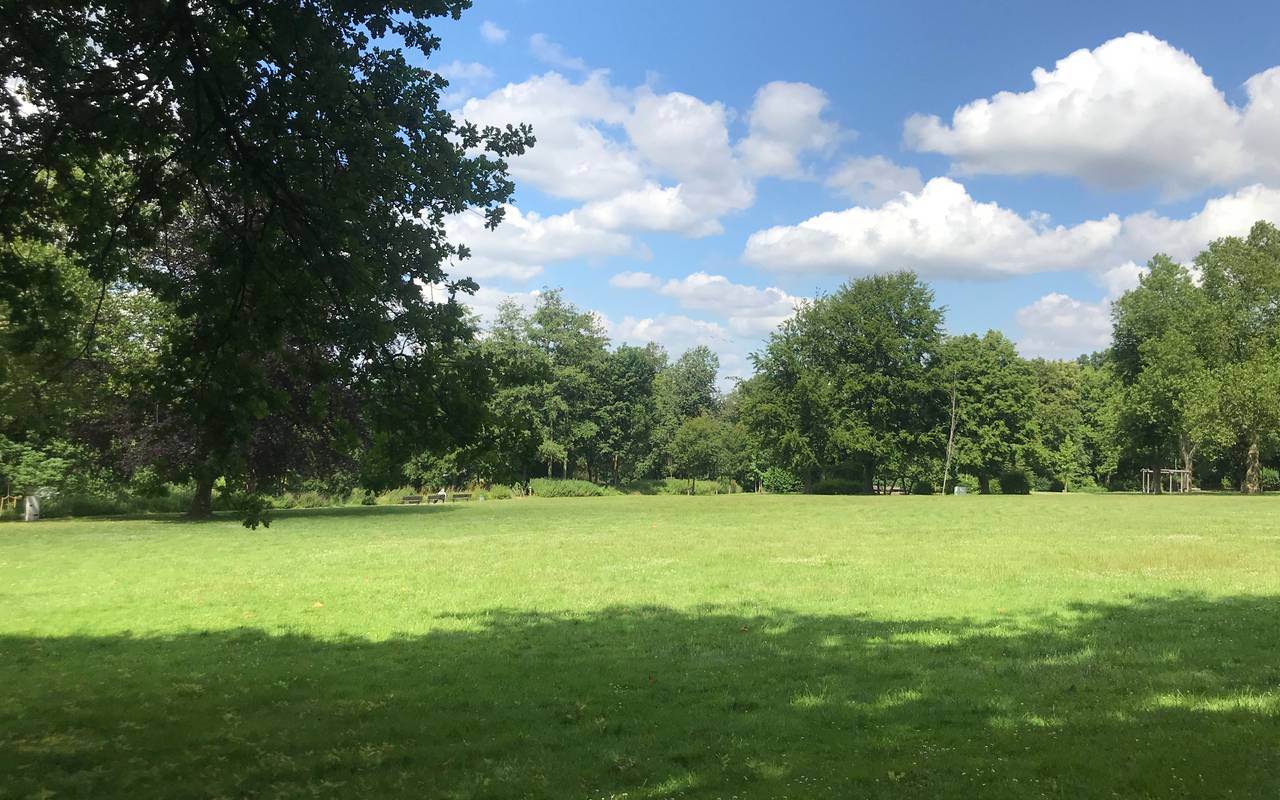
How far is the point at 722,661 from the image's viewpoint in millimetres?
9281

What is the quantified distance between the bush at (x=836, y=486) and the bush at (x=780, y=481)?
16.9 ft

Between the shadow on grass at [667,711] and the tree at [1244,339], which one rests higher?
the tree at [1244,339]

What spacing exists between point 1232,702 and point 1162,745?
166 cm

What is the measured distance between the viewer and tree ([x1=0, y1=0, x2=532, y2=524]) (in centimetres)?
665

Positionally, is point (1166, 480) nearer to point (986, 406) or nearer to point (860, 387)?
point (986, 406)

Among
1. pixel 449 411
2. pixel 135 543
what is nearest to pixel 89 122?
pixel 449 411

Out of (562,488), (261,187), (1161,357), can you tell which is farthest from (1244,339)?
(261,187)

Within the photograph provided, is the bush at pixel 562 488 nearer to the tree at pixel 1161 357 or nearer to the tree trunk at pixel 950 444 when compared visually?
the tree trunk at pixel 950 444

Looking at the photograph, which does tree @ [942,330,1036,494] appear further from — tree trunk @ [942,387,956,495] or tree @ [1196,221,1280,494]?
tree @ [1196,221,1280,494]

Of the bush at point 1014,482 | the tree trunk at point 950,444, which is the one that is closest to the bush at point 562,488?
the tree trunk at point 950,444

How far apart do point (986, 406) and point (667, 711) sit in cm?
7041

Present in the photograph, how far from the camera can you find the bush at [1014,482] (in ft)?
238

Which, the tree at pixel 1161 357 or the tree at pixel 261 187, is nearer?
the tree at pixel 261 187

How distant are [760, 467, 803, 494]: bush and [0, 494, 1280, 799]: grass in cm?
5864
